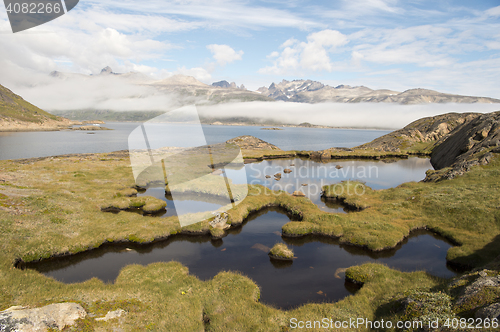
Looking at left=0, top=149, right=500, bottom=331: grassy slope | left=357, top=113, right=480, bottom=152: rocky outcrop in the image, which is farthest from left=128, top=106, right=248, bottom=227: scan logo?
left=357, top=113, right=480, bottom=152: rocky outcrop

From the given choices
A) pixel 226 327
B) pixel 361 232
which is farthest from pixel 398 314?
pixel 361 232

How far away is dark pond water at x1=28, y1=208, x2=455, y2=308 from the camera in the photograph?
2564cm

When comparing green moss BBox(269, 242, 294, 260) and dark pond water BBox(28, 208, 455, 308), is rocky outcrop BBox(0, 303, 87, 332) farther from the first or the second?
green moss BBox(269, 242, 294, 260)

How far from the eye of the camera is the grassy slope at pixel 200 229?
19.4 m

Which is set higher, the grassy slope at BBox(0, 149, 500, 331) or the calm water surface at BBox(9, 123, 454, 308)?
the grassy slope at BBox(0, 149, 500, 331)

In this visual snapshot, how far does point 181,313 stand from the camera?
64.5ft

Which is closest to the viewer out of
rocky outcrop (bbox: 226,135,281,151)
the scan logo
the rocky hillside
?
the scan logo

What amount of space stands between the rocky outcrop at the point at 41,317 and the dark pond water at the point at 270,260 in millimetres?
10767

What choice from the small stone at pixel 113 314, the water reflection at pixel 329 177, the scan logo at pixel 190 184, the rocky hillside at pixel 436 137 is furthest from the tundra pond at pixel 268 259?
the rocky hillside at pixel 436 137

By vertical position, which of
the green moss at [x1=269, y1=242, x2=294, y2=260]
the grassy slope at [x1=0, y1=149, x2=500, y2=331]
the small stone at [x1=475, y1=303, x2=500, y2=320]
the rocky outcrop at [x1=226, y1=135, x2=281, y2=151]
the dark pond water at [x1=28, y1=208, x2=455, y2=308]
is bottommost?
the dark pond water at [x1=28, y1=208, x2=455, y2=308]

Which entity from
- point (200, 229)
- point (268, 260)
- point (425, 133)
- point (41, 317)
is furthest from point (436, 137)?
point (41, 317)

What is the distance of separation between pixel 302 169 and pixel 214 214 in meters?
63.6

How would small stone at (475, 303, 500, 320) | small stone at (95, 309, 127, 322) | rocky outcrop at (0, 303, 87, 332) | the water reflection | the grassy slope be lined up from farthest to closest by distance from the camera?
the water reflection
the grassy slope
small stone at (95, 309, 127, 322)
rocky outcrop at (0, 303, 87, 332)
small stone at (475, 303, 500, 320)

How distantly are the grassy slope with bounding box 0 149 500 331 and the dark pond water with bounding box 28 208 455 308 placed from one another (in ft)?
5.90
